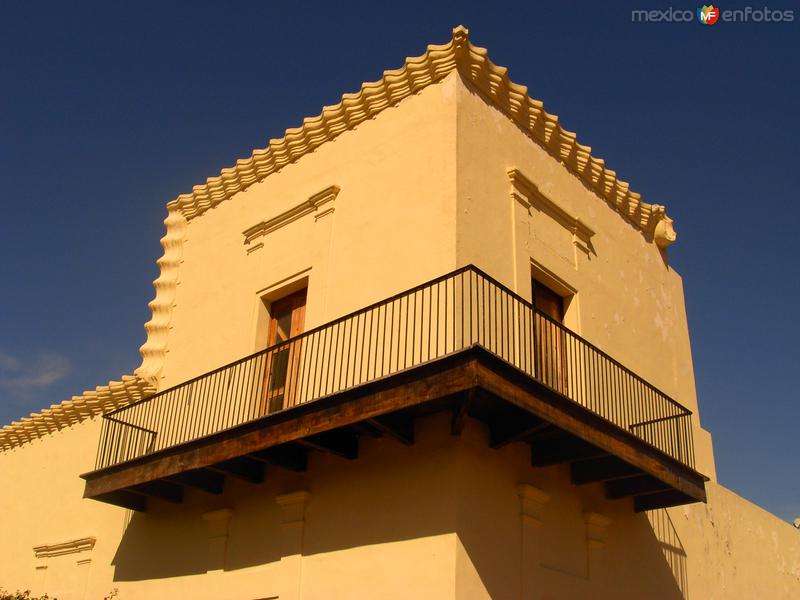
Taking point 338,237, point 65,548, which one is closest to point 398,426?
point 338,237

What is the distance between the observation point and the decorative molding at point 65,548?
511 inches

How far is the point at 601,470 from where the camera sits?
1003 cm

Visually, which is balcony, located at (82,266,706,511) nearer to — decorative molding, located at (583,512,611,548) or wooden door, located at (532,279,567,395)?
wooden door, located at (532,279,567,395)

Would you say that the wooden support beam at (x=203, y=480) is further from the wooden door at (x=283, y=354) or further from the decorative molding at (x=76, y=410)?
the decorative molding at (x=76, y=410)

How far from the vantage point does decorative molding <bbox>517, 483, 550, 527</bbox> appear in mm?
9305

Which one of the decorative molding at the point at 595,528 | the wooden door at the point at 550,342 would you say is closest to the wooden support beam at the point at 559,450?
the wooden door at the point at 550,342

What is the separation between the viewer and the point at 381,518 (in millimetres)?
9109

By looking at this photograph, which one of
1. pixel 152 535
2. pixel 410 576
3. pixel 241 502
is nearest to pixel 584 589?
pixel 410 576

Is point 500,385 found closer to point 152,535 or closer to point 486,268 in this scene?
point 486,268

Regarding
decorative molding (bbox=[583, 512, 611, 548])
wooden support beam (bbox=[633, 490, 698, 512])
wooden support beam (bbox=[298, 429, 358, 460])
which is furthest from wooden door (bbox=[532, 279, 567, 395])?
wooden support beam (bbox=[298, 429, 358, 460])

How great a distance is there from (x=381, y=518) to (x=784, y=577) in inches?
332

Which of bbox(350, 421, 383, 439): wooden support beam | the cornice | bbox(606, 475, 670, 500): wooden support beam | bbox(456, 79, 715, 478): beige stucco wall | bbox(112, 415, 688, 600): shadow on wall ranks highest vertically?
the cornice

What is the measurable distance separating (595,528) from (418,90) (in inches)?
225

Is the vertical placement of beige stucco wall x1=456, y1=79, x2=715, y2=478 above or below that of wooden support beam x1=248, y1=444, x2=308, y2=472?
above
